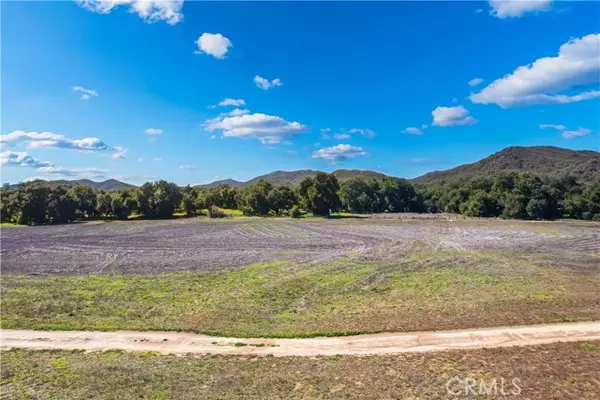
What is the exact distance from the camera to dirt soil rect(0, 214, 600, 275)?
35.1 metres

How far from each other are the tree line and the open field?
256ft

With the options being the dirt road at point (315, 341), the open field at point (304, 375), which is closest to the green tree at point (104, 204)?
the dirt road at point (315, 341)

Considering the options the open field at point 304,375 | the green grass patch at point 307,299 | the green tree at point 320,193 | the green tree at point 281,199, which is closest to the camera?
the open field at point 304,375

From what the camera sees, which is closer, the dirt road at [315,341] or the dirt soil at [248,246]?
the dirt road at [315,341]

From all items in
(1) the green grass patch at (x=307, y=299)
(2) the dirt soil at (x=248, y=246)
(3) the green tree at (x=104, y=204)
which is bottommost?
(1) the green grass patch at (x=307, y=299)

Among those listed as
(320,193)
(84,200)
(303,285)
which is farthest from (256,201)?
(303,285)

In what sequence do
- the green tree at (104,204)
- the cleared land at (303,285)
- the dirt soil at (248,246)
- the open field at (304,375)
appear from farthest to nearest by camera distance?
the green tree at (104,204) → the dirt soil at (248,246) → the cleared land at (303,285) → the open field at (304,375)

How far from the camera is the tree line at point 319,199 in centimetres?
8094

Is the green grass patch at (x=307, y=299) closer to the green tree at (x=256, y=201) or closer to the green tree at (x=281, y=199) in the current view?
the green tree at (x=256, y=201)

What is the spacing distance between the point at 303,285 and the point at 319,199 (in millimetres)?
67631

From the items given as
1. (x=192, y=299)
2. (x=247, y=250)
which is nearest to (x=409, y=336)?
(x=192, y=299)

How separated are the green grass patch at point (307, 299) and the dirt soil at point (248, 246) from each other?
178 inches

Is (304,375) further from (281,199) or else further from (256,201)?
(281,199)

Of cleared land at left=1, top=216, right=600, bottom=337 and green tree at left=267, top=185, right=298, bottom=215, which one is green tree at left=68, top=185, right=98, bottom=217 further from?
cleared land at left=1, top=216, right=600, bottom=337
